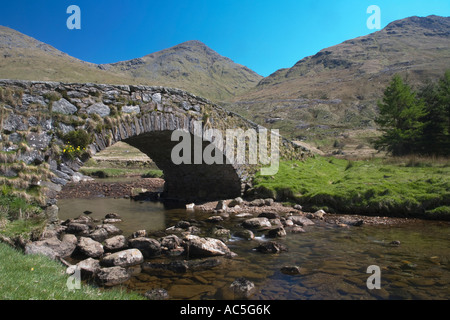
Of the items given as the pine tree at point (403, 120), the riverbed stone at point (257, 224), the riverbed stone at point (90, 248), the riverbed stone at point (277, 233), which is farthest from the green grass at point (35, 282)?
the pine tree at point (403, 120)

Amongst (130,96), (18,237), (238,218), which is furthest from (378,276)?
(130,96)

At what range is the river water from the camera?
16.9 ft

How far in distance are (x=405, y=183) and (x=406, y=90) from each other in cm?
1968

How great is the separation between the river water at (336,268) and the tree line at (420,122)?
17.4 m

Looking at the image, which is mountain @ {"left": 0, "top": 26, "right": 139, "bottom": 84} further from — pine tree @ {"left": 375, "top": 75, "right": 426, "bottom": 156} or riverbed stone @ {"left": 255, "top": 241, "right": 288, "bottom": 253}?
riverbed stone @ {"left": 255, "top": 241, "right": 288, "bottom": 253}

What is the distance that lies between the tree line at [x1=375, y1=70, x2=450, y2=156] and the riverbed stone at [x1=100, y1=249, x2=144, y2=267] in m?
24.1

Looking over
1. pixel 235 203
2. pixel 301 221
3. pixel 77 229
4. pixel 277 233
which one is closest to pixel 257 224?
pixel 277 233

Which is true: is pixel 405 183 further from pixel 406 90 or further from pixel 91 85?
pixel 406 90

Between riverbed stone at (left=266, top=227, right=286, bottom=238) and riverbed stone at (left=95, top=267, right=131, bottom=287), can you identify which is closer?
riverbed stone at (left=95, top=267, right=131, bottom=287)

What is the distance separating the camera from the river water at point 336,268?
5.14 metres

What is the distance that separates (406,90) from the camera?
27.7 m

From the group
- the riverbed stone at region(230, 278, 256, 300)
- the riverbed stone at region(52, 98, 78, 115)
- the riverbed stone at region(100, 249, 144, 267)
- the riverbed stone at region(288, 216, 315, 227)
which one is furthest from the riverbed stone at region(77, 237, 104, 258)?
the riverbed stone at region(288, 216, 315, 227)

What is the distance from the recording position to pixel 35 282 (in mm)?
3980

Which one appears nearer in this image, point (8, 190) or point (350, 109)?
point (8, 190)
